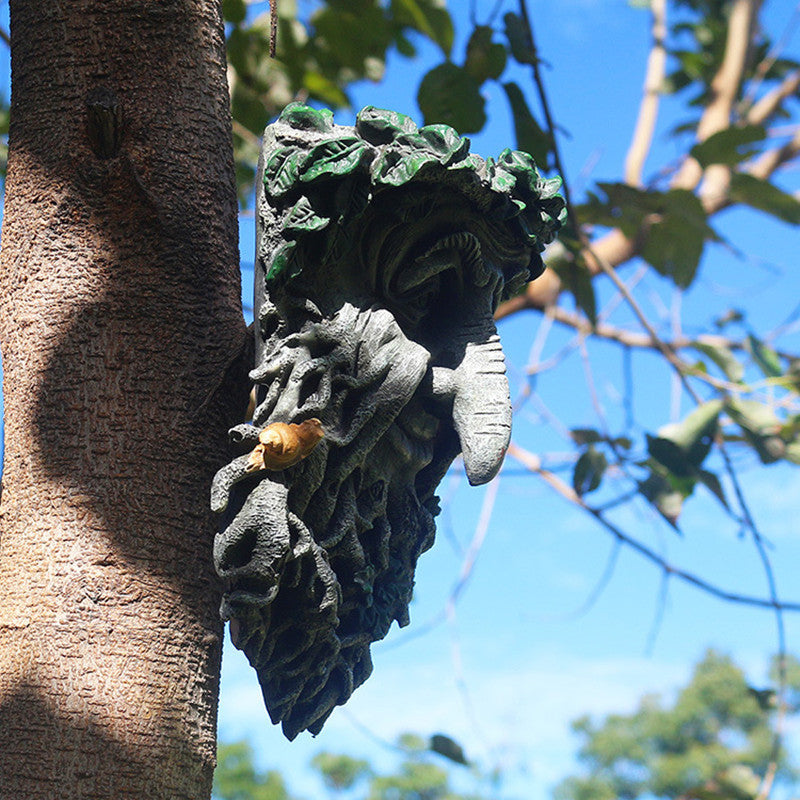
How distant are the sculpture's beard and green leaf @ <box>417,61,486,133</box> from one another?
658 mm

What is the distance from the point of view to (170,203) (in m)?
0.91

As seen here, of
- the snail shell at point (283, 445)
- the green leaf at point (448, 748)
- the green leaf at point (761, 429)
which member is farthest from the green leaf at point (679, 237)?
the snail shell at point (283, 445)

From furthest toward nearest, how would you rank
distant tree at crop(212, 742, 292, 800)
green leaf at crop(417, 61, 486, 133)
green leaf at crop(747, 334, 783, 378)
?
distant tree at crop(212, 742, 292, 800), green leaf at crop(747, 334, 783, 378), green leaf at crop(417, 61, 486, 133)

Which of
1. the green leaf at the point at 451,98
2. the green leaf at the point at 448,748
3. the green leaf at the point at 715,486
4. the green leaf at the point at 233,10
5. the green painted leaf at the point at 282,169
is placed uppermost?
the green painted leaf at the point at 282,169

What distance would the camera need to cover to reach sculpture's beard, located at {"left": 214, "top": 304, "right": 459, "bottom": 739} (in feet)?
2.46

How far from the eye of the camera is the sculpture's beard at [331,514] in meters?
0.75

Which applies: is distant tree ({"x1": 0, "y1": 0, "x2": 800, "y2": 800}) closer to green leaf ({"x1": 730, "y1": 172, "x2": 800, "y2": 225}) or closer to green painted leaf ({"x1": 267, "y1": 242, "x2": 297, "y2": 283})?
green painted leaf ({"x1": 267, "y1": 242, "x2": 297, "y2": 283})

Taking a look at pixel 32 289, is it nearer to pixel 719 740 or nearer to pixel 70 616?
pixel 70 616

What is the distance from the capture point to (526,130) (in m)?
1.47

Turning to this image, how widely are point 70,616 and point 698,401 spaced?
3.81 ft

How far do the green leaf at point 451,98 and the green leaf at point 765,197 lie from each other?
0.57m

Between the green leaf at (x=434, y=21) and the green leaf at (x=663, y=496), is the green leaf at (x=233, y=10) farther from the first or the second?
the green leaf at (x=663, y=496)

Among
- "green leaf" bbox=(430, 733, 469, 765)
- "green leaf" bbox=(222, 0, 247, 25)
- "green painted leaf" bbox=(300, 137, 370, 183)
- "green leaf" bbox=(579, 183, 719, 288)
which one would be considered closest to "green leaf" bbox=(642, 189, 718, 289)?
"green leaf" bbox=(579, 183, 719, 288)

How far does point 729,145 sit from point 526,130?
1.20ft
